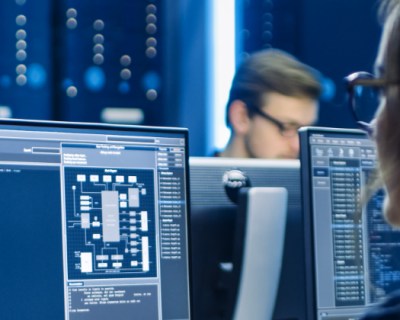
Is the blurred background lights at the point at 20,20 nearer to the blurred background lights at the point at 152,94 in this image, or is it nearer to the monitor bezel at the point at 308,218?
the blurred background lights at the point at 152,94

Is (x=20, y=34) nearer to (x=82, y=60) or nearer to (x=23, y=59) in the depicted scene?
(x=23, y=59)

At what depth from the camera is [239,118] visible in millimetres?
2816

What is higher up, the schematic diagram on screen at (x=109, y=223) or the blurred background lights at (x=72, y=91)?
the blurred background lights at (x=72, y=91)

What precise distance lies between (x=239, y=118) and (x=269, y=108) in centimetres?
11

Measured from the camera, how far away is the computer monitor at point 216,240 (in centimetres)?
155

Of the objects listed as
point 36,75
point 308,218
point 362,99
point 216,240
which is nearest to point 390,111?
point 362,99

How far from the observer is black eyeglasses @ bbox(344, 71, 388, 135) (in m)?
1.10

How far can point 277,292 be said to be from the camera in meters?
1.60

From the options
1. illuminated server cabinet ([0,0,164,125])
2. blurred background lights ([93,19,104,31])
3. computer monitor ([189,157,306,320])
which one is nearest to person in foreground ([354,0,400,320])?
computer monitor ([189,157,306,320])

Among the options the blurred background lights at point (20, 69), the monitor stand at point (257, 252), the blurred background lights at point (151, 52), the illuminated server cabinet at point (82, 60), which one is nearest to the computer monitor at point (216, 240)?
the monitor stand at point (257, 252)

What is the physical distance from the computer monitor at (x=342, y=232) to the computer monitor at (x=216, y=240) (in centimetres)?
9

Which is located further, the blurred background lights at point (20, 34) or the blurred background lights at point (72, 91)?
the blurred background lights at point (72, 91)

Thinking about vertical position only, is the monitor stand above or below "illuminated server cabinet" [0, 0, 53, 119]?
below

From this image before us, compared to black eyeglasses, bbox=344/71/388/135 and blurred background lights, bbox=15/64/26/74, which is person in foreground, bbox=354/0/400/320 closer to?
black eyeglasses, bbox=344/71/388/135
